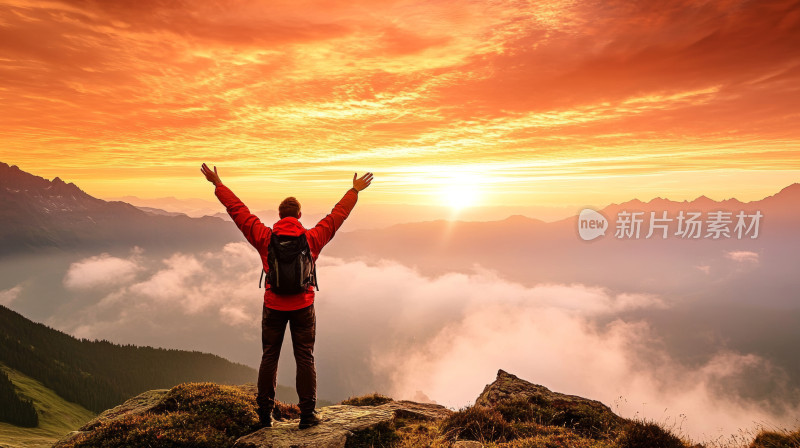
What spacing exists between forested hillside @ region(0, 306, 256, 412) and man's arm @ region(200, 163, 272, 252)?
620ft

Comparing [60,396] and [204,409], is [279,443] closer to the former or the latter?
[204,409]

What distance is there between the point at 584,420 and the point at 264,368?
8.85 meters

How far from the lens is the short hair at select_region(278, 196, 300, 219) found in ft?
28.7

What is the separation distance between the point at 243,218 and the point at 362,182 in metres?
2.95

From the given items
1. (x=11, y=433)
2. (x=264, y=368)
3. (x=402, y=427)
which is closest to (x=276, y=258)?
(x=264, y=368)

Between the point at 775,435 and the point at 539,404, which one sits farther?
the point at 539,404

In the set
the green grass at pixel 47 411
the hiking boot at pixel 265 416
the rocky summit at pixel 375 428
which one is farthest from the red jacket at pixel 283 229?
the green grass at pixel 47 411

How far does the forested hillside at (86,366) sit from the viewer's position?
161m

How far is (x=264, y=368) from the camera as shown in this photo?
895cm

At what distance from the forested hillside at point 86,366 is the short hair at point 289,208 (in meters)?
190

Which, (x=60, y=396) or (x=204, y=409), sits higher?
(x=204, y=409)

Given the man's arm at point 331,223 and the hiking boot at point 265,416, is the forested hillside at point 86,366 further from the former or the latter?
the man's arm at point 331,223

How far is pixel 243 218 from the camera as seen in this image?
351 inches

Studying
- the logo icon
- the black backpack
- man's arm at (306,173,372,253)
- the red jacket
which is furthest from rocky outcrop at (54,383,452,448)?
the logo icon
